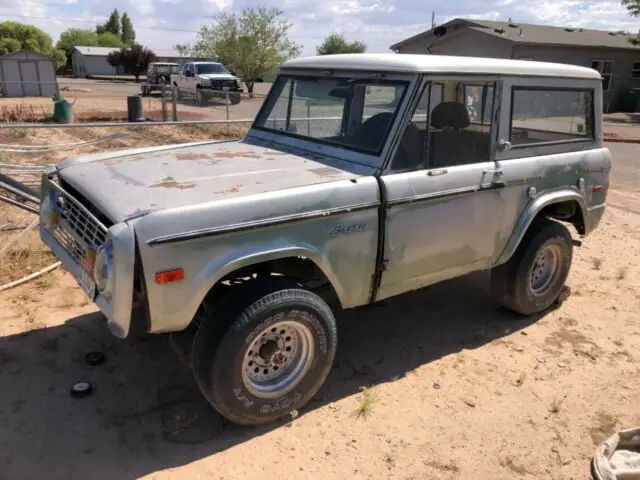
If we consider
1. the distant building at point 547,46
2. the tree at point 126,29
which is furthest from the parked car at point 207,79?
the tree at point 126,29

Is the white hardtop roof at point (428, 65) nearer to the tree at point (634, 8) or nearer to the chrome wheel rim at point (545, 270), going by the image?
the chrome wheel rim at point (545, 270)

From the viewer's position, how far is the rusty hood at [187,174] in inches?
120

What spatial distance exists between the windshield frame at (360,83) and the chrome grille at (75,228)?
5.39 ft

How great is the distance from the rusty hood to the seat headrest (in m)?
0.68

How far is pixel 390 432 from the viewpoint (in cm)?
337

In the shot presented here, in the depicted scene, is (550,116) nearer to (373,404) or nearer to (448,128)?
(448,128)

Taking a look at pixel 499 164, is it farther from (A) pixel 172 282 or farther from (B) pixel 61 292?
(B) pixel 61 292

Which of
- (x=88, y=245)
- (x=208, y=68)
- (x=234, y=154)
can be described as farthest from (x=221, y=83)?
(x=88, y=245)

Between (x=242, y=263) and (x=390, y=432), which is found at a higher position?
(x=242, y=263)

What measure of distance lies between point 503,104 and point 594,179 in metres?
1.28

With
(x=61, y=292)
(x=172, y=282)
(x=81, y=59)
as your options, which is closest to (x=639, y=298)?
(x=172, y=282)

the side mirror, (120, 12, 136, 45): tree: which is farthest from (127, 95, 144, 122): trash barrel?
(120, 12, 136, 45): tree

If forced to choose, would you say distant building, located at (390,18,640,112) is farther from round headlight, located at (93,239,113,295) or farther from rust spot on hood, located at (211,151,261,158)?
round headlight, located at (93,239,113,295)

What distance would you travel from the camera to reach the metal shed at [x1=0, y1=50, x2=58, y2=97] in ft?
86.6
